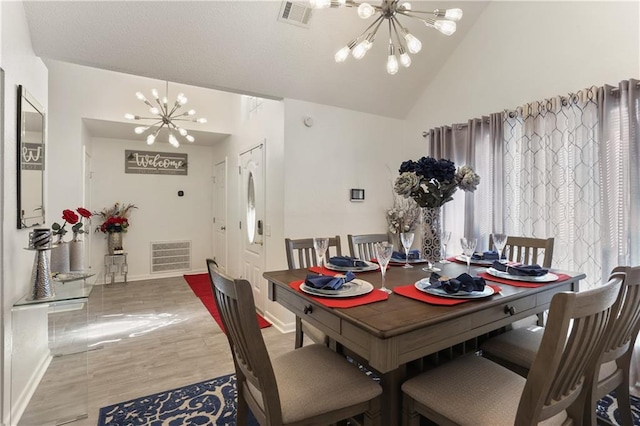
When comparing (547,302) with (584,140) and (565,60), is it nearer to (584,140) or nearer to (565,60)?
(584,140)

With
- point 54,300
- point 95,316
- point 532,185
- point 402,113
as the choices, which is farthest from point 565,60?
point 95,316

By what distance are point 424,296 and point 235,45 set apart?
7.95ft

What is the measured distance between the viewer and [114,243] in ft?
16.8

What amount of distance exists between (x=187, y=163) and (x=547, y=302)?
579cm

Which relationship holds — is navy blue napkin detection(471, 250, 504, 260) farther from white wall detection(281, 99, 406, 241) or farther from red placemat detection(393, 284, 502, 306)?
white wall detection(281, 99, 406, 241)

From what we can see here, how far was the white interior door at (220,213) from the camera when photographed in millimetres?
5391

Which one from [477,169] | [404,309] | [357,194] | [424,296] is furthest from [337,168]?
[404,309]

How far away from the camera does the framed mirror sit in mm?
1976

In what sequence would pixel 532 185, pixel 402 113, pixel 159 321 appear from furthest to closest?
pixel 402 113 < pixel 159 321 < pixel 532 185

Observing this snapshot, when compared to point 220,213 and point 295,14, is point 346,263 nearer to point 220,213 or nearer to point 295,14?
point 295,14

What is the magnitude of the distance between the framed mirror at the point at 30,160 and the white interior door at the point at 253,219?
193 cm

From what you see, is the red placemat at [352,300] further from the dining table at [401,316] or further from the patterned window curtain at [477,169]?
the patterned window curtain at [477,169]

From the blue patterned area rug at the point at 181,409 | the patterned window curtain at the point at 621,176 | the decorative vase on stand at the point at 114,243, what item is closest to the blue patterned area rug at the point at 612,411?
the patterned window curtain at the point at 621,176

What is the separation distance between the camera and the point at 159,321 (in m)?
3.53
